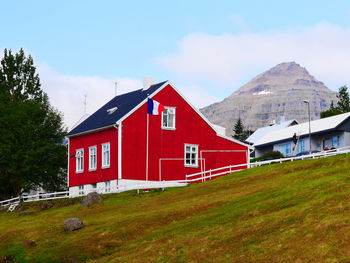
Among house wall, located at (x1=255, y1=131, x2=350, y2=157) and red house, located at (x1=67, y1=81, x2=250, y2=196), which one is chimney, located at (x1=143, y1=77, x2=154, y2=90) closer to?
red house, located at (x1=67, y1=81, x2=250, y2=196)

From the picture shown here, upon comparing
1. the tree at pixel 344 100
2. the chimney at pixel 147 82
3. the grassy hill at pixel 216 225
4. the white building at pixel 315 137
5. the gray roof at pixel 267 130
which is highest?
the tree at pixel 344 100

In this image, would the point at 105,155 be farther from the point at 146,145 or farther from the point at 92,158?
the point at 146,145

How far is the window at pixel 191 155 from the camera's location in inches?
2339

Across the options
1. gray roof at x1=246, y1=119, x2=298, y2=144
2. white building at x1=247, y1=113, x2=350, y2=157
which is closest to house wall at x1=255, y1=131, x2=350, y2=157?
white building at x1=247, y1=113, x2=350, y2=157

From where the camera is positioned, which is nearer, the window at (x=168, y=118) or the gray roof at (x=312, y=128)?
the window at (x=168, y=118)

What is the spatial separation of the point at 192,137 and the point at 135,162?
23.3ft

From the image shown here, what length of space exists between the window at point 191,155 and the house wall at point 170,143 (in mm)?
350

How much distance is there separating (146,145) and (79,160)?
9.11 metres

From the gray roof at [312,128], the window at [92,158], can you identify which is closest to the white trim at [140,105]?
the window at [92,158]

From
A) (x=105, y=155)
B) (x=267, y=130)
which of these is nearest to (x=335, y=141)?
(x=105, y=155)

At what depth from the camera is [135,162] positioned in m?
55.8

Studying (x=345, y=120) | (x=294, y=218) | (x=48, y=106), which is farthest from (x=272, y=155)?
(x=294, y=218)

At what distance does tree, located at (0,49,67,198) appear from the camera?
220 ft

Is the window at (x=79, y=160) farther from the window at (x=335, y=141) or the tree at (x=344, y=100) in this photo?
the tree at (x=344, y=100)
